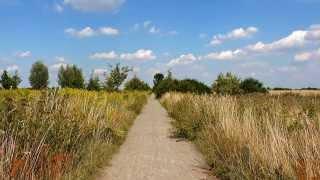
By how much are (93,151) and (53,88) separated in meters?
1.94

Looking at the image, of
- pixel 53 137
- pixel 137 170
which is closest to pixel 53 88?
pixel 53 137

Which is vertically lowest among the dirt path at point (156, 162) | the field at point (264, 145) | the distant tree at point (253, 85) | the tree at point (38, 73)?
the dirt path at point (156, 162)

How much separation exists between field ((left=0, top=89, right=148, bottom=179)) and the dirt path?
48 cm

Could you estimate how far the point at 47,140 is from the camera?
9.98m

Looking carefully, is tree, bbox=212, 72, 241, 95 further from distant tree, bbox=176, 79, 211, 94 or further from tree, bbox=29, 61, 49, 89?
tree, bbox=29, 61, 49, 89

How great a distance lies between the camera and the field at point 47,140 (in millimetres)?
7254

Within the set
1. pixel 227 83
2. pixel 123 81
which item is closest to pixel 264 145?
pixel 227 83

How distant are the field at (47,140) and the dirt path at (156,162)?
1.57 ft

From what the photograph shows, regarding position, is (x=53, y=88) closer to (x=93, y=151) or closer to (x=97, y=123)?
(x=93, y=151)

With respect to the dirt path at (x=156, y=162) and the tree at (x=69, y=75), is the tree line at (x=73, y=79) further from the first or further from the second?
the dirt path at (x=156, y=162)

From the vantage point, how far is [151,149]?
16.6 meters

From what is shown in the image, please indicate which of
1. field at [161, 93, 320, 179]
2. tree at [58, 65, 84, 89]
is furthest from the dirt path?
tree at [58, 65, 84, 89]

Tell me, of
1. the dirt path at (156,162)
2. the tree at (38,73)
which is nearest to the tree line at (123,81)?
the tree at (38,73)

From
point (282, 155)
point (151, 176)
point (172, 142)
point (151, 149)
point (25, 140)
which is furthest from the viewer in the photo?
point (172, 142)
